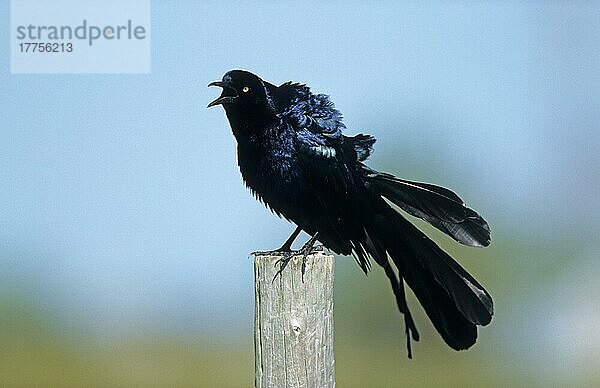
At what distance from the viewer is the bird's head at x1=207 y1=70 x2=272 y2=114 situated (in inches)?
113

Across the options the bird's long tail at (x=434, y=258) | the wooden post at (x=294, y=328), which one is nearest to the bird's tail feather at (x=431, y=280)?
the bird's long tail at (x=434, y=258)

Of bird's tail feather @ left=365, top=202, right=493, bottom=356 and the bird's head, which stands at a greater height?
the bird's head

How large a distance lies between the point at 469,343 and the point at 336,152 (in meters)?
0.73

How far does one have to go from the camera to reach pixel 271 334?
80.8 inches

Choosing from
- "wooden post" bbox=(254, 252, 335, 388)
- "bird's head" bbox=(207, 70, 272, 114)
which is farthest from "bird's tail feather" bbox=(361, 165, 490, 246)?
"wooden post" bbox=(254, 252, 335, 388)

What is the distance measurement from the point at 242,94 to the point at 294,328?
110cm

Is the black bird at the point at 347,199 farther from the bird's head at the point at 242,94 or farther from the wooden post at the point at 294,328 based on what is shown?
the wooden post at the point at 294,328

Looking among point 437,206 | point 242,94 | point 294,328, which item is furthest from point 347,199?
point 294,328

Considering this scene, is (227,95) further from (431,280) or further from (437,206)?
(431,280)

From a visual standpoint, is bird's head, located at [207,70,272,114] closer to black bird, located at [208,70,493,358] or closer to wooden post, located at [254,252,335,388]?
black bird, located at [208,70,493,358]

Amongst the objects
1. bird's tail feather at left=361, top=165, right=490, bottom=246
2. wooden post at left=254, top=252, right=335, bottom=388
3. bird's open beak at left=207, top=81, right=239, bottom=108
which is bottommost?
wooden post at left=254, top=252, right=335, bottom=388

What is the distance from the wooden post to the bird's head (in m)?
0.92

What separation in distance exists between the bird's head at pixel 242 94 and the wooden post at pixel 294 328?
3.02 ft

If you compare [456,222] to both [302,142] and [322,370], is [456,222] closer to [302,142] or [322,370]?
[302,142]
